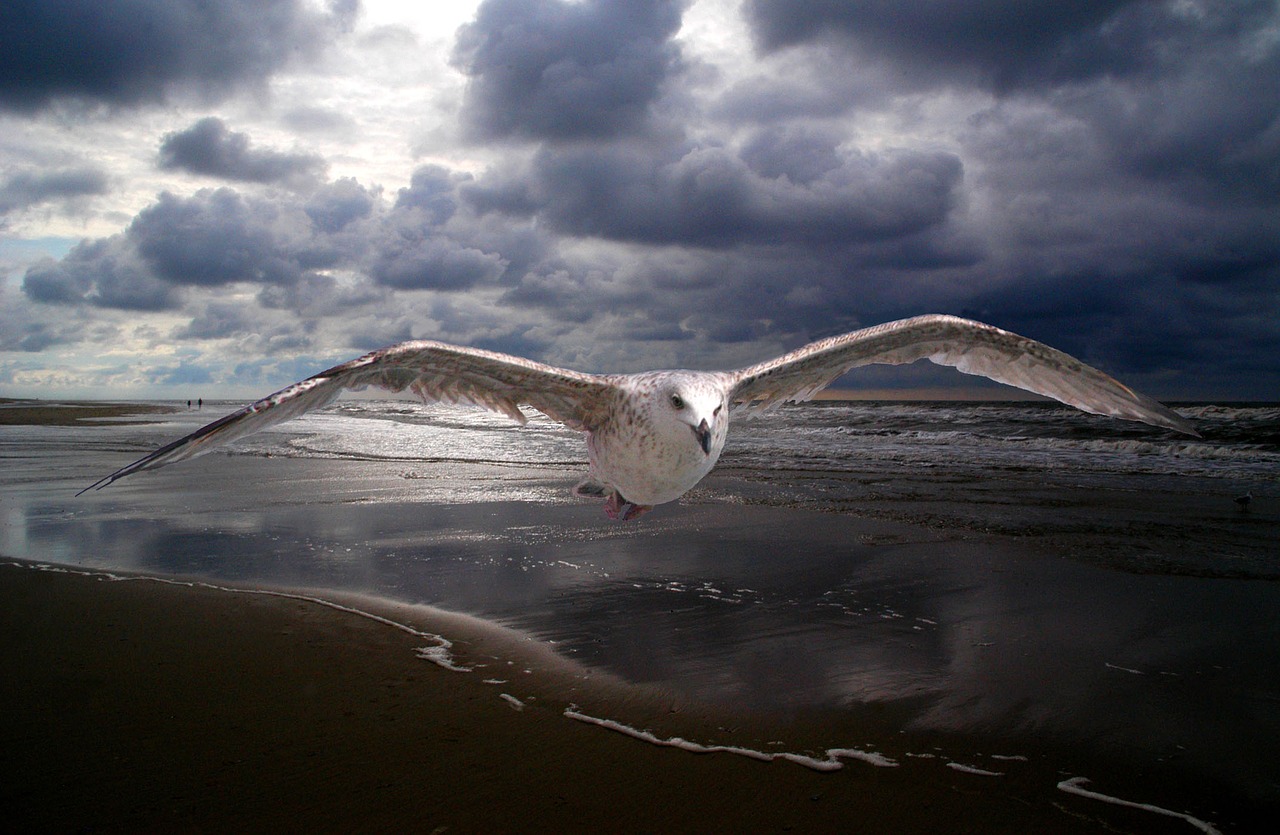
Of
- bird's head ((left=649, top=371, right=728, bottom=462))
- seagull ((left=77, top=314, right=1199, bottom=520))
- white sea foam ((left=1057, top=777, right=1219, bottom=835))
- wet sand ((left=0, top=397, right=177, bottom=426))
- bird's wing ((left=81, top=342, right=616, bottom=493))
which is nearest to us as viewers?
white sea foam ((left=1057, top=777, right=1219, bottom=835))

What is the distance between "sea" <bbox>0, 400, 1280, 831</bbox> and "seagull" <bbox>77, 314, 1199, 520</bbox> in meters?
1.58

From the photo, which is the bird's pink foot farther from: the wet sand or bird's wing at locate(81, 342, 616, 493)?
the wet sand

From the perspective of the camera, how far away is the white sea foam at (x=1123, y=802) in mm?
3599

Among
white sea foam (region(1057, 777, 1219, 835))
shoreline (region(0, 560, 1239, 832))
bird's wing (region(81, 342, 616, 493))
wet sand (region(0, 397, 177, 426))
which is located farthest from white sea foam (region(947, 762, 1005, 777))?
wet sand (region(0, 397, 177, 426))

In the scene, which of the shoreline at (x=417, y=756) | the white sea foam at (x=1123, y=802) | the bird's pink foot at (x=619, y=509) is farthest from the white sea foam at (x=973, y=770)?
the bird's pink foot at (x=619, y=509)

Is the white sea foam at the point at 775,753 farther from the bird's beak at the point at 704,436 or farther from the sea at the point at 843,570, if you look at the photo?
the bird's beak at the point at 704,436

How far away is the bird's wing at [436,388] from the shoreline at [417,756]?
4.66ft

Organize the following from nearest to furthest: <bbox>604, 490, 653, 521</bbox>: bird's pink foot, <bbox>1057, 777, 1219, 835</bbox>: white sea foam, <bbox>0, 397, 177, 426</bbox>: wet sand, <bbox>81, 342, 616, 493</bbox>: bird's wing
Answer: <bbox>1057, 777, 1219, 835</bbox>: white sea foam
<bbox>81, 342, 616, 493</bbox>: bird's wing
<bbox>604, 490, 653, 521</bbox>: bird's pink foot
<bbox>0, 397, 177, 426</bbox>: wet sand

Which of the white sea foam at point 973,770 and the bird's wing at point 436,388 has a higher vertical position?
the bird's wing at point 436,388

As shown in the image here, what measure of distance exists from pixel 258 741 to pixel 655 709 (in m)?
2.32

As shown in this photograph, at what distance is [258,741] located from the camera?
427cm

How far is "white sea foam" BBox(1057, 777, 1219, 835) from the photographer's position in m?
3.60

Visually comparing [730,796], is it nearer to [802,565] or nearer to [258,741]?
[258,741]

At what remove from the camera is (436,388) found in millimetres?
6105
